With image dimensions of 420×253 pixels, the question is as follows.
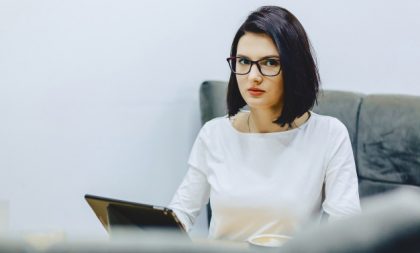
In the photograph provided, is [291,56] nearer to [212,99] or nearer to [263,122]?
[263,122]

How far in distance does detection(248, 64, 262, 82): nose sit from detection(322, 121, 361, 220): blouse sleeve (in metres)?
0.25

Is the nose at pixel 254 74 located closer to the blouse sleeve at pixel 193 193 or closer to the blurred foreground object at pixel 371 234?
the blouse sleeve at pixel 193 193

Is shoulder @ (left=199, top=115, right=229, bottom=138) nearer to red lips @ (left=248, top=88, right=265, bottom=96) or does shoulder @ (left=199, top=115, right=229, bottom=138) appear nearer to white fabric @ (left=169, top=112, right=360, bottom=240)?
white fabric @ (left=169, top=112, right=360, bottom=240)

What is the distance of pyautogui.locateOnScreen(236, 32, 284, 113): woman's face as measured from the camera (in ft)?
5.57

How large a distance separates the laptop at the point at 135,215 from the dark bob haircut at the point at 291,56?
0.61 m

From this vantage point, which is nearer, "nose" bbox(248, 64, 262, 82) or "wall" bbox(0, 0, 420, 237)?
"nose" bbox(248, 64, 262, 82)

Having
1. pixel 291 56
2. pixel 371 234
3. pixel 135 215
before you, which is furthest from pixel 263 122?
pixel 371 234

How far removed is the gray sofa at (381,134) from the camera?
2119mm

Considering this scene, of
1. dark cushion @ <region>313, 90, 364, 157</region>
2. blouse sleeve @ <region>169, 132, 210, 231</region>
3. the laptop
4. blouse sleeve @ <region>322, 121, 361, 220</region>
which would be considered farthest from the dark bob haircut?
the laptop

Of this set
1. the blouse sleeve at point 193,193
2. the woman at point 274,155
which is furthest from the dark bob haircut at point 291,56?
the blouse sleeve at point 193,193

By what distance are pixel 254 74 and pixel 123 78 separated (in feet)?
2.76

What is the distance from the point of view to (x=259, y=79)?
5.56 feet

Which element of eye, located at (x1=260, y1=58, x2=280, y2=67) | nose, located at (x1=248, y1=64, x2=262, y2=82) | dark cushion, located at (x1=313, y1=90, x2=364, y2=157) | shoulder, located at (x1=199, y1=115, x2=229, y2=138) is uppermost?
eye, located at (x1=260, y1=58, x2=280, y2=67)

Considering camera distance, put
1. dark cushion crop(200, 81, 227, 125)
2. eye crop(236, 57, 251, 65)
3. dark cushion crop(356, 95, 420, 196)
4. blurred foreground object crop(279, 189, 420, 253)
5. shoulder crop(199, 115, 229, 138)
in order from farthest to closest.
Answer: dark cushion crop(200, 81, 227, 125)
dark cushion crop(356, 95, 420, 196)
shoulder crop(199, 115, 229, 138)
eye crop(236, 57, 251, 65)
blurred foreground object crop(279, 189, 420, 253)
